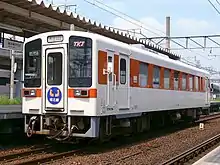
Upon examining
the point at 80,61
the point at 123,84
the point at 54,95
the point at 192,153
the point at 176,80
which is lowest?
the point at 192,153

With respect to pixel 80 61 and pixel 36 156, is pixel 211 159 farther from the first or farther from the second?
pixel 36 156

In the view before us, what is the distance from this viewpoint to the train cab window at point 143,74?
1344cm

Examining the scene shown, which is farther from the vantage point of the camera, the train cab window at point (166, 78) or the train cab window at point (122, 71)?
the train cab window at point (166, 78)

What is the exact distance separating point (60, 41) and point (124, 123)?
11.5ft

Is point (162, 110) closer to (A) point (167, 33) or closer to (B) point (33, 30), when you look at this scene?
(B) point (33, 30)

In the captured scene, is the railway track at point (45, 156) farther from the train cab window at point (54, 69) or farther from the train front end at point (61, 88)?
the train cab window at point (54, 69)

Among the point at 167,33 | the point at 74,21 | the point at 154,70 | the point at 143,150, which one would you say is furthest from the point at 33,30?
the point at 167,33

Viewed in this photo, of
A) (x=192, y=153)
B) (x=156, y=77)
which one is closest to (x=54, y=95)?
(x=192, y=153)

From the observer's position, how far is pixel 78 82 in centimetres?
1077

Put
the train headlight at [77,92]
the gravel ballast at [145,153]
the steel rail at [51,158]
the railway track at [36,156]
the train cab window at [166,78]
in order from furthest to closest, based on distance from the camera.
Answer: the train cab window at [166,78] → the train headlight at [77,92] → the gravel ballast at [145,153] → the railway track at [36,156] → the steel rail at [51,158]

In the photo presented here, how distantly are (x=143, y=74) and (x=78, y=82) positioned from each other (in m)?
3.54

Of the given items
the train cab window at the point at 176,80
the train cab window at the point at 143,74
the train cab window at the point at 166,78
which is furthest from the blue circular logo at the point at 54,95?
the train cab window at the point at 176,80

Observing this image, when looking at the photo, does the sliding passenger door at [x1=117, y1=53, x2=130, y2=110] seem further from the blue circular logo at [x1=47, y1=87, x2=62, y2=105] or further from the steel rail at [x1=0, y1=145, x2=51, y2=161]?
the steel rail at [x1=0, y1=145, x2=51, y2=161]

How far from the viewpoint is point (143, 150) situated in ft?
38.2
